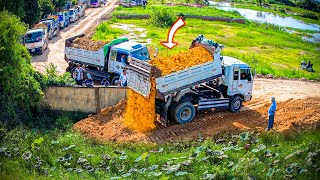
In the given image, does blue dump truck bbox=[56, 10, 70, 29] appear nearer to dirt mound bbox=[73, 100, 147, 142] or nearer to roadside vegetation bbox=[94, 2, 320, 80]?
roadside vegetation bbox=[94, 2, 320, 80]

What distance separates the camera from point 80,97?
60.3 ft

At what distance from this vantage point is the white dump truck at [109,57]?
2116cm

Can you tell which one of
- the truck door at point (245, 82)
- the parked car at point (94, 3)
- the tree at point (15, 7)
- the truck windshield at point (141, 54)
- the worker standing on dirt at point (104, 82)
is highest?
the tree at point (15, 7)

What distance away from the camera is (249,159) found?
41.3 feet

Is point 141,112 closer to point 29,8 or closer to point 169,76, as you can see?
point 169,76

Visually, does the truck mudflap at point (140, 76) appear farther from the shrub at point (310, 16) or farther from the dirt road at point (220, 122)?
the shrub at point (310, 16)

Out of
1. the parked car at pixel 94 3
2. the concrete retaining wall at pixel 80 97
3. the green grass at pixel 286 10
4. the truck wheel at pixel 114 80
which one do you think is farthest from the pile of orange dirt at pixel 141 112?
the green grass at pixel 286 10

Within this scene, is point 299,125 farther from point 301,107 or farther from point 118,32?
point 118,32

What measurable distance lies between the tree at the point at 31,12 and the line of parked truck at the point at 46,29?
1.74 ft

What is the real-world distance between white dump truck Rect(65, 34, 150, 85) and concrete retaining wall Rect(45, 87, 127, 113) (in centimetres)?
270

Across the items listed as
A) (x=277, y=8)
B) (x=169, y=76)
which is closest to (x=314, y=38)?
(x=277, y=8)

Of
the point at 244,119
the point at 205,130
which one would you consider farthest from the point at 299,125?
the point at 205,130

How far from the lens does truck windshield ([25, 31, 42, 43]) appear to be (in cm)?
2681

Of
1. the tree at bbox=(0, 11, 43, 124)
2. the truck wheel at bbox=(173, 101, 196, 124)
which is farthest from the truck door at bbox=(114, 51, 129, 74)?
the truck wheel at bbox=(173, 101, 196, 124)
